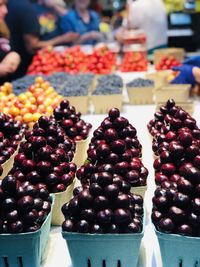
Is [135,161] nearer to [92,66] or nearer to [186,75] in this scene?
[186,75]

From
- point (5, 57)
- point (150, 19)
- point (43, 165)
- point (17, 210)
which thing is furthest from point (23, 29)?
point (17, 210)

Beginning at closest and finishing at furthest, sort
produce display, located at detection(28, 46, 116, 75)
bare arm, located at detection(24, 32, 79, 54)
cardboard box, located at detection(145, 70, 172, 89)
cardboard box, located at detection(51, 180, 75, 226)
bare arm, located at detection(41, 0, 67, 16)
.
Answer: cardboard box, located at detection(51, 180, 75, 226), cardboard box, located at detection(145, 70, 172, 89), produce display, located at detection(28, 46, 116, 75), bare arm, located at detection(24, 32, 79, 54), bare arm, located at detection(41, 0, 67, 16)

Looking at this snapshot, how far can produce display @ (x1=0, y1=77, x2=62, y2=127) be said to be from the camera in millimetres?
2574

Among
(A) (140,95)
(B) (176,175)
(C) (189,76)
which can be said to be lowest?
(A) (140,95)

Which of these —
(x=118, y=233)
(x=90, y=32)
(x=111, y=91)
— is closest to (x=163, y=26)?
(x=90, y=32)

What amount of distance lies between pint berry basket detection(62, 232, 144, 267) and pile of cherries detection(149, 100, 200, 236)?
11cm

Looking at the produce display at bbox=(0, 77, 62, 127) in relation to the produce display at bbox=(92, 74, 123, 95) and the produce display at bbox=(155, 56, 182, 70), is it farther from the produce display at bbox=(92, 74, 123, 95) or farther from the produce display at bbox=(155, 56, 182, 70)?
the produce display at bbox=(155, 56, 182, 70)

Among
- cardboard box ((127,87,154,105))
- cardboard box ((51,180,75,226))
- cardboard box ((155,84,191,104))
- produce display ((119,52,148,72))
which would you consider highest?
cardboard box ((51,180,75,226))

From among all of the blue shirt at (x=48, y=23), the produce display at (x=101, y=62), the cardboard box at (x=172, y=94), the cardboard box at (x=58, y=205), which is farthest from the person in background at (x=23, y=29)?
the cardboard box at (x=58, y=205)

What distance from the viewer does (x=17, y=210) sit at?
1235 mm

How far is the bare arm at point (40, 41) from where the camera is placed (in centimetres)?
493

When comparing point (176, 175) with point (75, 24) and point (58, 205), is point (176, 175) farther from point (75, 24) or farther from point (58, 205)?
point (75, 24)

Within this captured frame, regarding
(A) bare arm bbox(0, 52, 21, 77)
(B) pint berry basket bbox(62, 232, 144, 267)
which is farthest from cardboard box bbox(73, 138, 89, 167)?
(A) bare arm bbox(0, 52, 21, 77)

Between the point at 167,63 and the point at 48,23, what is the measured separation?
265 cm
